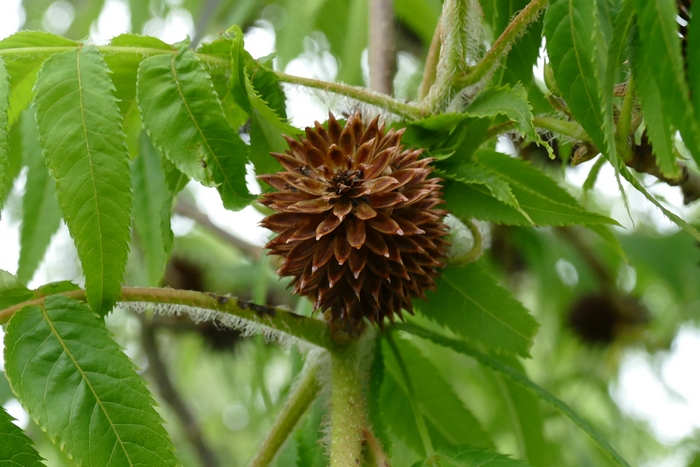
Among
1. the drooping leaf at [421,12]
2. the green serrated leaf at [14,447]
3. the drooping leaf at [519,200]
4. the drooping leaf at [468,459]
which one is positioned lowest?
the green serrated leaf at [14,447]

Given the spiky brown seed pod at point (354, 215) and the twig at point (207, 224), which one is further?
the twig at point (207, 224)

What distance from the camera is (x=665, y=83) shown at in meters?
0.81

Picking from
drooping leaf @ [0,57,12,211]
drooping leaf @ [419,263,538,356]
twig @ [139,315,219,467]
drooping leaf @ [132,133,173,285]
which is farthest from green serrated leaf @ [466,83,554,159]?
A: twig @ [139,315,219,467]

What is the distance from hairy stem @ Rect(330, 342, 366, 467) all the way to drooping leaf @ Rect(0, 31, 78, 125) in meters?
0.71

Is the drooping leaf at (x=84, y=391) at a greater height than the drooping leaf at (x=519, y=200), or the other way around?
the drooping leaf at (x=519, y=200)

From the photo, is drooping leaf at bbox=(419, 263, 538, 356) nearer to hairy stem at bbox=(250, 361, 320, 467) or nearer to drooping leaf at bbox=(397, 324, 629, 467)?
drooping leaf at bbox=(397, 324, 629, 467)

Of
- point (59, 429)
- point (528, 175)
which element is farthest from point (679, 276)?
point (59, 429)

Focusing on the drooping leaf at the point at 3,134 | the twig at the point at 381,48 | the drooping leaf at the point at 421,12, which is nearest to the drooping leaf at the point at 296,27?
the drooping leaf at the point at 421,12

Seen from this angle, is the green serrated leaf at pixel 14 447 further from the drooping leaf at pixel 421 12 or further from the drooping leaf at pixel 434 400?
the drooping leaf at pixel 421 12

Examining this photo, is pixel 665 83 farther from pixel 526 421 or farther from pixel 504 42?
pixel 526 421

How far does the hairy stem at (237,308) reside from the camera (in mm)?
1172

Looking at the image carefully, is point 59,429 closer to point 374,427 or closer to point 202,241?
point 374,427

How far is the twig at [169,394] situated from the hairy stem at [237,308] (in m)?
2.05

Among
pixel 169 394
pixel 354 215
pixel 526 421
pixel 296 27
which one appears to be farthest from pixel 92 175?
pixel 169 394
